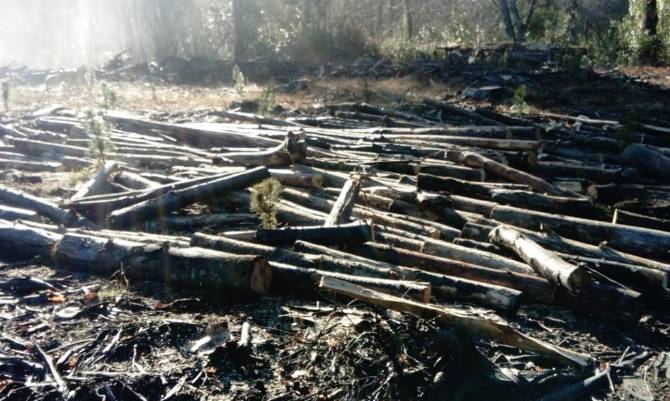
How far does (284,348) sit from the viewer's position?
3.92 metres

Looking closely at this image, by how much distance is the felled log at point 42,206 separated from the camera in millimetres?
6281

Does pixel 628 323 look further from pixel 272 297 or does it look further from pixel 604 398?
pixel 272 297

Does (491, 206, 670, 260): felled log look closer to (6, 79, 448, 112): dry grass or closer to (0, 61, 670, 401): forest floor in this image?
(0, 61, 670, 401): forest floor

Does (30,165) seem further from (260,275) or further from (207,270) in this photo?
(260,275)

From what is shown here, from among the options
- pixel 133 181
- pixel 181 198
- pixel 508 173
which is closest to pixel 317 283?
pixel 181 198

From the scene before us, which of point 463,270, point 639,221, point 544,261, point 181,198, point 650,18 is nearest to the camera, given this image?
point 544,261

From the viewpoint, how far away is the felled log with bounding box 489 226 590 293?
4.18 meters

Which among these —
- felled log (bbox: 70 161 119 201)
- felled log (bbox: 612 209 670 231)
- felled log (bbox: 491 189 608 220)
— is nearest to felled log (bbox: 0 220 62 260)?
felled log (bbox: 70 161 119 201)

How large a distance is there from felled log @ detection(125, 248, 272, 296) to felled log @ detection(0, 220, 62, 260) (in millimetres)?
1110

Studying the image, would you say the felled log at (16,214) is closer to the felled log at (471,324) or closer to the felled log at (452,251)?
the felled log at (452,251)

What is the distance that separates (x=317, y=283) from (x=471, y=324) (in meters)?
1.27

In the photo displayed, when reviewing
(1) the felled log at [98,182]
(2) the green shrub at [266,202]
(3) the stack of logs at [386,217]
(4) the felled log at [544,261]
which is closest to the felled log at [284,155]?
(3) the stack of logs at [386,217]

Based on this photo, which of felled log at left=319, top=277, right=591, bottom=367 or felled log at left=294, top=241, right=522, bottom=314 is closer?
felled log at left=319, top=277, right=591, bottom=367

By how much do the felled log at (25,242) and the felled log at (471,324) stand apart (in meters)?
3.09
